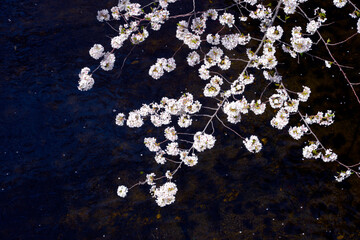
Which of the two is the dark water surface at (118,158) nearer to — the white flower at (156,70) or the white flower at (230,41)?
the white flower at (156,70)

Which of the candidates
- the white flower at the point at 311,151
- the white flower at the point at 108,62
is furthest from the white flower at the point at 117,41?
the white flower at the point at 311,151

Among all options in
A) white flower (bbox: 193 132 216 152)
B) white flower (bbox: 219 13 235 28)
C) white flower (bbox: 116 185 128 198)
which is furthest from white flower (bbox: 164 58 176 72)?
white flower (bbox: 116 185 128 198)

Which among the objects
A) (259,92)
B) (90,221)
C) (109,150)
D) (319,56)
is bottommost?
(90,221)

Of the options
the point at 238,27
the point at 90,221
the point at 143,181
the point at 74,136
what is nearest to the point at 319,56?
the point at 238,27

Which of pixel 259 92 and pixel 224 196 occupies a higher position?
pixel 259 92

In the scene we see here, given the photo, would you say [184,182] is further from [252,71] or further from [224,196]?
[252,71]

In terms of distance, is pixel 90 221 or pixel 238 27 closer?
pixel 90 221

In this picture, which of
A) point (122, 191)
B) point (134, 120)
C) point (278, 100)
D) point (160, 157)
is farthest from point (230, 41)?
point (122, 191)
